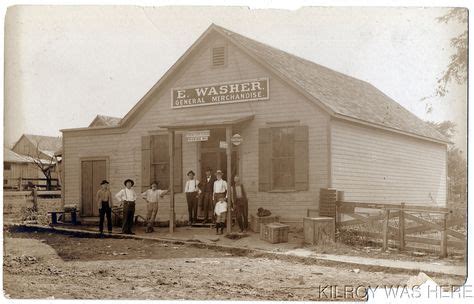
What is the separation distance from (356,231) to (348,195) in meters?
2.51

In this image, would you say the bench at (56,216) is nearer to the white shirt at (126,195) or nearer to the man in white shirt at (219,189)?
the white shirt at (126,195)

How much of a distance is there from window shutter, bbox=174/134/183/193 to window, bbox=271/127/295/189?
3.21 meters

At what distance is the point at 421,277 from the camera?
32.6ft

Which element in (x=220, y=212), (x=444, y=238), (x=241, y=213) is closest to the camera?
(x=444, y=238)

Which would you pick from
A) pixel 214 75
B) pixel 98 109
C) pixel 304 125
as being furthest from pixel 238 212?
pixel 98 109

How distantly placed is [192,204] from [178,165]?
1616 mm

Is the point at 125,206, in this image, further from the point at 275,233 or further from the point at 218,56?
the point at 218,56

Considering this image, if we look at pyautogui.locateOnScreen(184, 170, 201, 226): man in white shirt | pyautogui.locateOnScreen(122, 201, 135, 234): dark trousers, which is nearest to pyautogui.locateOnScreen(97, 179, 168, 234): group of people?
pyautogui.locateOnScreen(122, 201, 135, 234): dark trousers

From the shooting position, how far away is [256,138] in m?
16.2

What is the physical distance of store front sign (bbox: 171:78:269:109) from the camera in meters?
16.2

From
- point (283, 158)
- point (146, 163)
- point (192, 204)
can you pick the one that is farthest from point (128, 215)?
point (283, 158)

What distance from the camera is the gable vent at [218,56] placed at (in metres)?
16.9

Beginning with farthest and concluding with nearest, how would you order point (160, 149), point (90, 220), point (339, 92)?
point (90, 220) → point (160, 149) → point (339, 92)

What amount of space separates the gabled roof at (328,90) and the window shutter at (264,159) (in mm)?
1688
